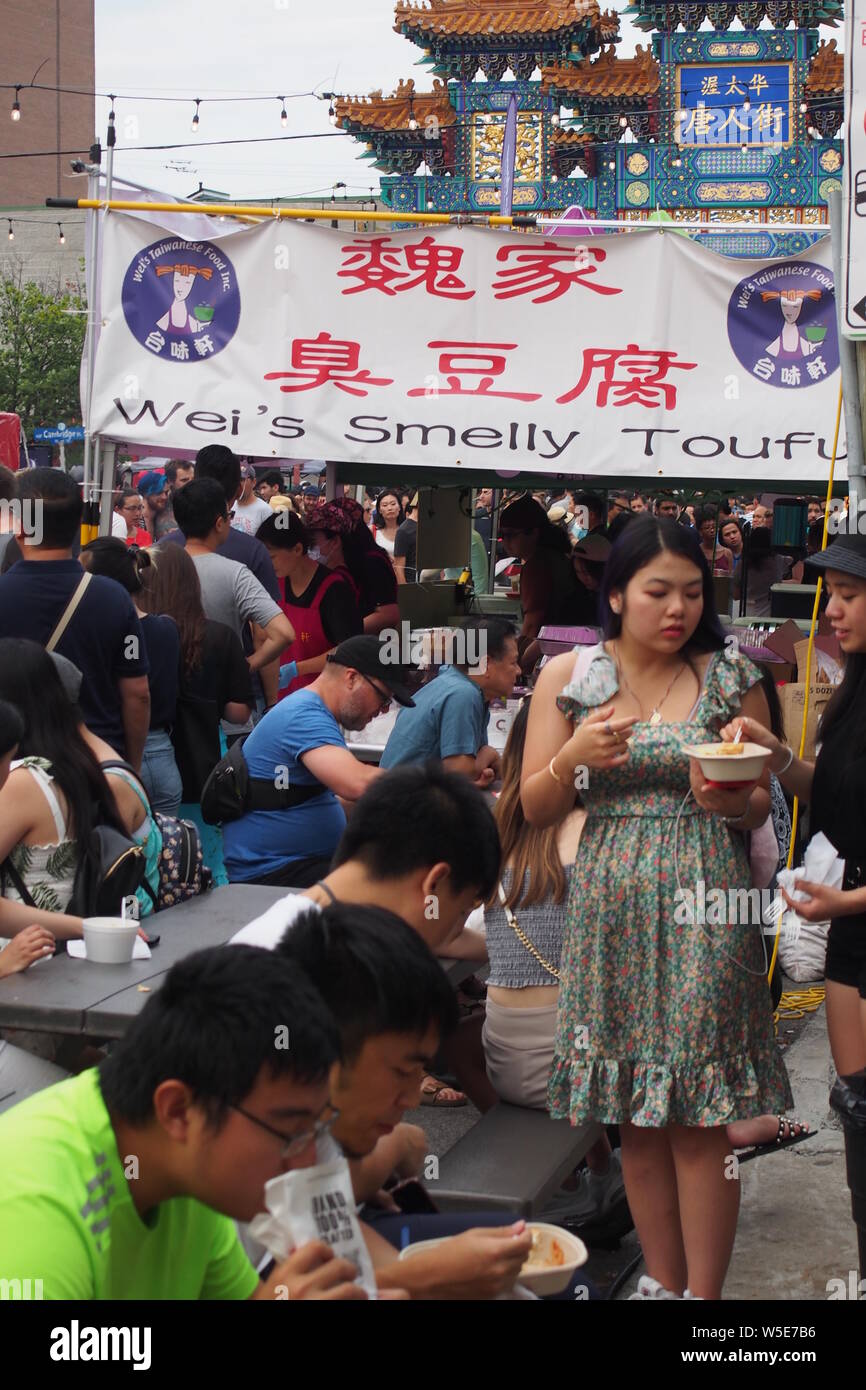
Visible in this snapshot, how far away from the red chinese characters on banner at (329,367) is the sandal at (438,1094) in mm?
3649

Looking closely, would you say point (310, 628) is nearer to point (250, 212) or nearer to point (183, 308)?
point (183, 308)

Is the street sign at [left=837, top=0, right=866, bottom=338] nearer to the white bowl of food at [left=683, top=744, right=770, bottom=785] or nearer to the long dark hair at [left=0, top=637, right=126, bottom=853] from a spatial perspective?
the white bowl of food at [left=683, top=744, right=770, bottom=785]

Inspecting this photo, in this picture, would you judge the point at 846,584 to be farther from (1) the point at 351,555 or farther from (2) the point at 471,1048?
(1) the point at 351,555

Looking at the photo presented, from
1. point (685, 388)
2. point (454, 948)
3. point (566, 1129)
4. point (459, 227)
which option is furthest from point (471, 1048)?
point (459, 227)

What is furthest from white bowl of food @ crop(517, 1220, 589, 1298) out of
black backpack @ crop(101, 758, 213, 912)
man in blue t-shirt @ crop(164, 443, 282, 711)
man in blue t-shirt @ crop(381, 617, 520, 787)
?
man in blue t-shirt @ crop(164, 443, 282, 711)

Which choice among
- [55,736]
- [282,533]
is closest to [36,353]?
[282,533]

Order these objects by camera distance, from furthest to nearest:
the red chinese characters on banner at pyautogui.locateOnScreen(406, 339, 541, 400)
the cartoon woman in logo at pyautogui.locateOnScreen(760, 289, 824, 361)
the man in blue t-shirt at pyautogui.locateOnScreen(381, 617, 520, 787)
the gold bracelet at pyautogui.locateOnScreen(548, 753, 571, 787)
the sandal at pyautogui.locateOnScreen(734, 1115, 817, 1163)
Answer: the red chinese characters on banner at pyautogui.locateOnScreen(406, 339, 541, 400) < the cartoon woman in logo at pyautogui.locateOnScreen(760, 289, 824, 361) < the man in blue t-shirt at pyautogui.locateOnScreen(381, 617, 520, 787) < the sandal at pyautogui.locateOnScreen(734, 1115, 817, 1163) < the gold bracelet at pyautogui.locateOnScreen(548, 753, 571, 787)

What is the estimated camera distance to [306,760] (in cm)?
482

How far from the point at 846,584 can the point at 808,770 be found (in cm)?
50

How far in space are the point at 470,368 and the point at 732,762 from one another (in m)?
4.57

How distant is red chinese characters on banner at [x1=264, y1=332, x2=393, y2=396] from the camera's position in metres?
7.45

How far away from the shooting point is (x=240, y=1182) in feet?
6.15

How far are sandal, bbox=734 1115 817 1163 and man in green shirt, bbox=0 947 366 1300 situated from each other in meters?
2.89

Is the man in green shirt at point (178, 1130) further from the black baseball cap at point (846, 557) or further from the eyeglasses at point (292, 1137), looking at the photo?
the black baseball cap at point (846, 557)
